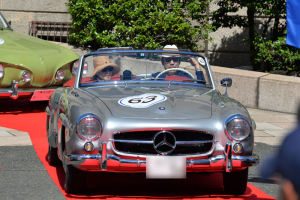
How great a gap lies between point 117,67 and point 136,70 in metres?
0.20

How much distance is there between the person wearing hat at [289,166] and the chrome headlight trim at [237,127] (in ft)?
10.4

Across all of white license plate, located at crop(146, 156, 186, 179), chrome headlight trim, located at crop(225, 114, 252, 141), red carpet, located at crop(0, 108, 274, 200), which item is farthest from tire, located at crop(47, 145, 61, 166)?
chrome headlight trim, located at crop(225, 114, 252, 141)

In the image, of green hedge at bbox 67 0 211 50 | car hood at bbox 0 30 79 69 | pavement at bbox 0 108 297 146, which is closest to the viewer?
pavement at bbox 0 108 297 146

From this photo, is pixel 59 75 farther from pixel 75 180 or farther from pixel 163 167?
pixel 163 167

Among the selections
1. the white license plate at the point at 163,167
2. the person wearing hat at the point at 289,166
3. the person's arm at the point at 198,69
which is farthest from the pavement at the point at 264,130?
the person wearing hat at the point at 289,166

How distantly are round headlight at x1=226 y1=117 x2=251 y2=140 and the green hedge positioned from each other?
29.4ft

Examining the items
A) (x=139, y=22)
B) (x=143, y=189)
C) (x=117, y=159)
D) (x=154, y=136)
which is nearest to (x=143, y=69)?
(x=143, y=189)

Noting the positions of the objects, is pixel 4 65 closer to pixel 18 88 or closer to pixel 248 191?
pixel 18 88

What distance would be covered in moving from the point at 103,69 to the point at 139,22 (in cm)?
783

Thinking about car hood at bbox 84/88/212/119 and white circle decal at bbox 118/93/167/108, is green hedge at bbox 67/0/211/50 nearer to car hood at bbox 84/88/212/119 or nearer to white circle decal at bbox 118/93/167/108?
car hood at bbox 84/88/212/119

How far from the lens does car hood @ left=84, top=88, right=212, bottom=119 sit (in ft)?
17.2

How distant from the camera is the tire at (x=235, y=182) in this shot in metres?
5.44

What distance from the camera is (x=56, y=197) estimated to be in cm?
534

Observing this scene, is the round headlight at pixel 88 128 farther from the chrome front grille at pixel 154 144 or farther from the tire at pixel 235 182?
the tire at pixel 235 182
